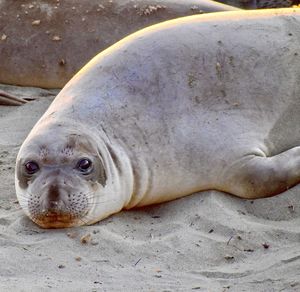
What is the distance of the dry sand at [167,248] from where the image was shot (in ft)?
13.5

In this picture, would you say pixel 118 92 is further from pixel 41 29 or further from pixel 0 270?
pixel 41 29

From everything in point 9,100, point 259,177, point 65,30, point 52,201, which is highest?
point 52,201

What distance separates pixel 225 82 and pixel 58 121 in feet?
2.99

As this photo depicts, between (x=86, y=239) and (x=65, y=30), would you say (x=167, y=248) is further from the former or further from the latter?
(x=65, y=30)

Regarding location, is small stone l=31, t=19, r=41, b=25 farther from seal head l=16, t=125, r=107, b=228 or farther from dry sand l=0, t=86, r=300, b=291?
seal head l=16, t=125, r=107, b=228

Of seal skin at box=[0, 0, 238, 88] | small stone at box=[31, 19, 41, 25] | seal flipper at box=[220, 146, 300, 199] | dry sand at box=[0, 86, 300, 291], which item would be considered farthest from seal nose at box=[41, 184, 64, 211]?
small stone at box=[31, 19, 41, 25]

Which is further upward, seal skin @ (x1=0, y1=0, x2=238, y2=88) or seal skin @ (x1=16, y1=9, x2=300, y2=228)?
seal skin @ (x1=16, y1=9, x2=300, y2=228)

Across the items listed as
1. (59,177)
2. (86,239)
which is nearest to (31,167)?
(59,177)

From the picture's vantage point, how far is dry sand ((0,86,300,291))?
413 cm

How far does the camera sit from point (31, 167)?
4.77 m

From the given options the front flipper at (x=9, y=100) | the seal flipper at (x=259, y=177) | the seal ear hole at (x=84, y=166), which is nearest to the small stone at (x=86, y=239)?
the seal ear hole at (x=84, y=166)

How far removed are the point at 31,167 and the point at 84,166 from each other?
232mm

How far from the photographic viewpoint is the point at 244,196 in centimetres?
515

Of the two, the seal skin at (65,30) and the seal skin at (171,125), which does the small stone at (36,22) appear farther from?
the seal skin at (171,125)
